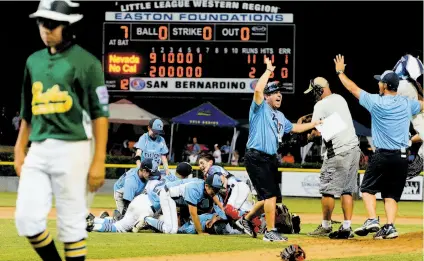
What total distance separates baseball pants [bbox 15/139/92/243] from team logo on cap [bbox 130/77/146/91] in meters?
20.3

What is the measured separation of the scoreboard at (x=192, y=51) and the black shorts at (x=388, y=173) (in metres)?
14.6

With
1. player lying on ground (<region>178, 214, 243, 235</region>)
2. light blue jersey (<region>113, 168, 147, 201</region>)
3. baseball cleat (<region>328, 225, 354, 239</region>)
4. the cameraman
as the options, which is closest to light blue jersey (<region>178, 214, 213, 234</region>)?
player lying on ground (<region>178, 214, 243, 235</region>)

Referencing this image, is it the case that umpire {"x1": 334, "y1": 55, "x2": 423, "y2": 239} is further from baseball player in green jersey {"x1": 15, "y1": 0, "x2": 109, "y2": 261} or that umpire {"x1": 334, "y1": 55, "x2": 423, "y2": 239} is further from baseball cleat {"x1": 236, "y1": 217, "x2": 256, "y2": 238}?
baseball player in green jersey {"x1": 15, "y1": 0, "x2": 109, "y2": 261}

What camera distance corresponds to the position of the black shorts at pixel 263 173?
440 inches

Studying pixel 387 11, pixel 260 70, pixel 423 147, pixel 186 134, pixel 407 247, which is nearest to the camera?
pixel 407 247

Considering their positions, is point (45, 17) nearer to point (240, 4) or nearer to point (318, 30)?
point (240, 4)

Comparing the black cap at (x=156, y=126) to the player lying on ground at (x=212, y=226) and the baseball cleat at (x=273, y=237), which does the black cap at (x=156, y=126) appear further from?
the baseball cleat at (x=273, y=237)

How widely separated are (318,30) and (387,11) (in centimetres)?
340

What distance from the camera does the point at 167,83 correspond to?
26891 mm

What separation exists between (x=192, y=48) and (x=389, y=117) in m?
15.4

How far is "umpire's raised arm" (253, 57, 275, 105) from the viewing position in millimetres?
10688

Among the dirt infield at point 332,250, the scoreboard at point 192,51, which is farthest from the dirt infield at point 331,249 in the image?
the scoreboard at point 192,51

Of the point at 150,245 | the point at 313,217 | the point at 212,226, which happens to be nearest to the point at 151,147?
the point at 313,217

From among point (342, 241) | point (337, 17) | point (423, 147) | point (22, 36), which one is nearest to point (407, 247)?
point (342, 241)
